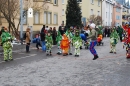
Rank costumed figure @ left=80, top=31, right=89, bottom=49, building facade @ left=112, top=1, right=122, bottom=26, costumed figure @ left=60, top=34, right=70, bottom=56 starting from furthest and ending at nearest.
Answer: building facade @ left=112, top=1, right=122, bottom=26 < costumed figure @ left=80, top=31, right=89, bottom=49 < costumed figure @ left=60, top=34, right=70, bottom=56

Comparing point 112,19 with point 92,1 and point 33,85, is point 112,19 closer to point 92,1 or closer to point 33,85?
point 92,1

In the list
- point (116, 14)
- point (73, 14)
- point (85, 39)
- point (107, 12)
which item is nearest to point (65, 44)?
point (85, 39)

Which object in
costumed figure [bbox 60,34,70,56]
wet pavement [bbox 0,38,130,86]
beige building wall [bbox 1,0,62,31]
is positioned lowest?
wet pavement [bbox 0,38,130,86]

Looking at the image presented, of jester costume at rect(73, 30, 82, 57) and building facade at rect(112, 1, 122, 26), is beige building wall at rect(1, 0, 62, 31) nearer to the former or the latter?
jester costume at rect(73, 30, 82, 57)

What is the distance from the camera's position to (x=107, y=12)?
74.6 metres

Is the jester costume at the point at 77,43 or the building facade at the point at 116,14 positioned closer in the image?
the jester costume at the point at 77,43

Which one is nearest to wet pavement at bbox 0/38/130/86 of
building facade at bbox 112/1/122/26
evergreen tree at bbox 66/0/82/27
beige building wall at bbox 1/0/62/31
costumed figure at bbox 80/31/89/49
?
costumed figure at bbox 80/31/89/49

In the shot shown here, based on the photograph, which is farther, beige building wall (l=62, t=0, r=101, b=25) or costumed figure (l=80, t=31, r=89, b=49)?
beige building wall (l=62, t=0, r=101, b=25)

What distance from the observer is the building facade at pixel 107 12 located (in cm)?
7088

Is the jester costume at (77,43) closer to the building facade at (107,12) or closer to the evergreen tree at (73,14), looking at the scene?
the evergreen tree at (73,14)

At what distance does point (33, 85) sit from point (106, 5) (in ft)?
221

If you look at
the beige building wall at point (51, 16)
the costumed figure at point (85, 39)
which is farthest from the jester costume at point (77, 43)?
the beige building wall at point (51, 16)

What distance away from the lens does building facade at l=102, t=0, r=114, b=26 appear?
233 ft

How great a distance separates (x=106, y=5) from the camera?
73.7 metres
